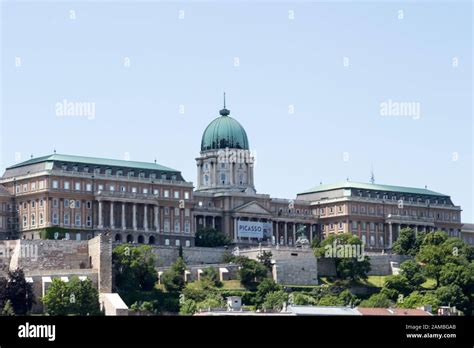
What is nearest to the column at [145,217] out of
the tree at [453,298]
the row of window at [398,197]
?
the tree at [453,298]

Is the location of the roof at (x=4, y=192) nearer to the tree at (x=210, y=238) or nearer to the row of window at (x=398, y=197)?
the tree at (x=210, y=238)

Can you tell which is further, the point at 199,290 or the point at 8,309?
the point at 199,290

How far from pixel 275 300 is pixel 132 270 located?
11911 mm

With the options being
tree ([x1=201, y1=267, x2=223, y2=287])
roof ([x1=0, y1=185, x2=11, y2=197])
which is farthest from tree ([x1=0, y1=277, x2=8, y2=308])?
roof ([x1=0, y1=185, x2=11, y2=197])

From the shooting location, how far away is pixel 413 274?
116438 mm

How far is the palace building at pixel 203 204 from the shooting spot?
118 metres

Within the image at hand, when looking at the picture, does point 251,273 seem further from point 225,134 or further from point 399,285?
point 225,134

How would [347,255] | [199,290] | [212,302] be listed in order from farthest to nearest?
[347,255] < [199,290] < [212,302]

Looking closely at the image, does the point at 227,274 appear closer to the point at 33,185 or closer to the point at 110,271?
the point at 110,271

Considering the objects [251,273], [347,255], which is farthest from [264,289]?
[347,255]

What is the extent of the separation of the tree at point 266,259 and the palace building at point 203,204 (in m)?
10.1
